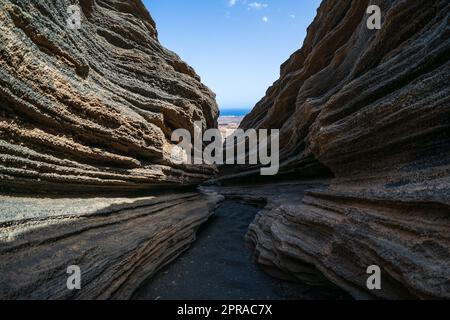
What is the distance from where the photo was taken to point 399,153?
3596 millimetres

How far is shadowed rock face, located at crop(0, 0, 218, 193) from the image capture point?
338 centimetres

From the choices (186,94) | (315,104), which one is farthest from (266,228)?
(186,94)

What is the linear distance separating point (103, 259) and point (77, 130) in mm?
2192

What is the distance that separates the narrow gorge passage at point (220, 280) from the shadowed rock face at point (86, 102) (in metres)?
1.88

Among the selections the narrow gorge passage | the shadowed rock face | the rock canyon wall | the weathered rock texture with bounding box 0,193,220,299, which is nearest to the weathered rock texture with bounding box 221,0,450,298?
the narrow gorge passage

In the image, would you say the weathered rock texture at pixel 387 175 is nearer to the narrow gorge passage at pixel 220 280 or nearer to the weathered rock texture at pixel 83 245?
the narrow gorge passage at pixel 220 280

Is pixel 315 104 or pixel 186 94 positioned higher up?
pixel 186 94

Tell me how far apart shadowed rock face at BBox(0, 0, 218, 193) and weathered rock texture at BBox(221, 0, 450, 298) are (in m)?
3.17

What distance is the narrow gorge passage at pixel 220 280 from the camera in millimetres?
3697

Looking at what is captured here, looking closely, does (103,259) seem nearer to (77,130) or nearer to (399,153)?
(77,130)

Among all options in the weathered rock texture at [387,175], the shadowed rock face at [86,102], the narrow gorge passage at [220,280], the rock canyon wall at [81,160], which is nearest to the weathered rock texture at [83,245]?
the rock canyon wall at [81,160]

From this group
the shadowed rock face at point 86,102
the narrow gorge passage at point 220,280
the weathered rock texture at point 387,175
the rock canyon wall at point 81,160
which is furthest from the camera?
the narrow gorge passage at point 220,280

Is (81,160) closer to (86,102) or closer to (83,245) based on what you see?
(86,102)

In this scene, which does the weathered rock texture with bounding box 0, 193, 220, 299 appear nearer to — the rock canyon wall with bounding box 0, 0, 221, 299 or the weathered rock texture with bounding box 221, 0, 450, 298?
the rock canyon wall with bounding box 0, 0, 221, 299
